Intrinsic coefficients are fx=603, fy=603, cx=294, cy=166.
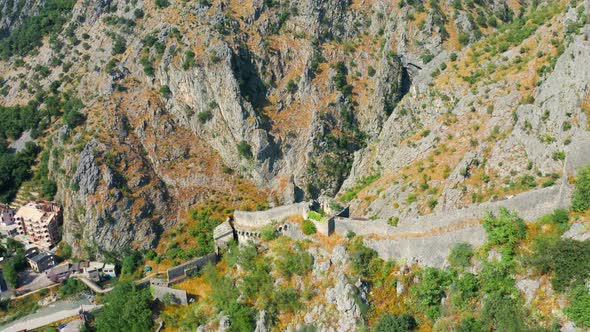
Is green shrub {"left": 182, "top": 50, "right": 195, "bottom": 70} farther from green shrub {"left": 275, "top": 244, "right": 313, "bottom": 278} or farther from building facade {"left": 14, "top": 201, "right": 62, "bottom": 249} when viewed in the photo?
green shrub {"left": 275, "top": 244, "right": 313, "bottom": 278}

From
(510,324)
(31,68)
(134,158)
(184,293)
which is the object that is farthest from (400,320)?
(31,68)

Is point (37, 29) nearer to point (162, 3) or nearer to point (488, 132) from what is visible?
point (162, 3)

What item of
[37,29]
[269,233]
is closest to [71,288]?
[269,233]

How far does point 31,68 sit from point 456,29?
196 ft

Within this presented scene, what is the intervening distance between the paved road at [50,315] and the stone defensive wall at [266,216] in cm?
1677

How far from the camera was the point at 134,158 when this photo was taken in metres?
Result: 68.6

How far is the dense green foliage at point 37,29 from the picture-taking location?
Result: 91.5 m

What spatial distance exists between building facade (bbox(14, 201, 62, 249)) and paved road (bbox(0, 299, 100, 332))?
430 inches

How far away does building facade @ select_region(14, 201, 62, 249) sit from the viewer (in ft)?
224

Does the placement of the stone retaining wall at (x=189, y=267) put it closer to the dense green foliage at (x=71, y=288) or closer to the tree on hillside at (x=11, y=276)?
the dense green foliage at (x=71, y=288)

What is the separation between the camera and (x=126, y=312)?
5216cm

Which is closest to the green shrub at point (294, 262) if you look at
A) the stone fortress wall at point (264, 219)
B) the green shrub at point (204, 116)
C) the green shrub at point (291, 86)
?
the stone fortress wall at point (264, 219)

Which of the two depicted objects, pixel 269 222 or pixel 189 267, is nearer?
pixel 269 222

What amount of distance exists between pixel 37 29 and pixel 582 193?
274 feet
